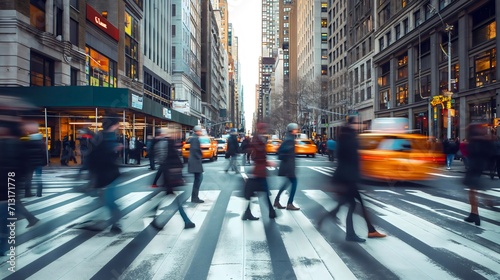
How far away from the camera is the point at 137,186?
1305 centimetres

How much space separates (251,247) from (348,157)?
206cm

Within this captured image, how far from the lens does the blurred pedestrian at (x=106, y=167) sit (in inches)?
247

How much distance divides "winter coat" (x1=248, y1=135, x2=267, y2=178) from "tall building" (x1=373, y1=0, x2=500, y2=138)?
18.6m

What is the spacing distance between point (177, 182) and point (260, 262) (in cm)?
257

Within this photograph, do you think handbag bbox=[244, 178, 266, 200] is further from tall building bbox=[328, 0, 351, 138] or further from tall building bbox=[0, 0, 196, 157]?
tall building bbox=[328, 0, 351, 138]

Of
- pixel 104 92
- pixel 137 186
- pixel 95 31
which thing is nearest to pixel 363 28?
pixel 95 31

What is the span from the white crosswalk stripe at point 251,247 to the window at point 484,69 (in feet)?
80.7

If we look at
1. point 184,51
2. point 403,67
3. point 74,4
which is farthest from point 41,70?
point 184,51

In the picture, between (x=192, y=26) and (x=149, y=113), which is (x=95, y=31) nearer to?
(x=149, y=113)

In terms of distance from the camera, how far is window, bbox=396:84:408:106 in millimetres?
43562

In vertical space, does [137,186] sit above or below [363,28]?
below

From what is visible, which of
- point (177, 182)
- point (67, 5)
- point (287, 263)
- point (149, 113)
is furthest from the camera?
point (149, 113)

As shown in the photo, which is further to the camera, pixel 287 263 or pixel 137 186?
pixel 137 186

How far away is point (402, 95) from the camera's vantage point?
44594 mm
